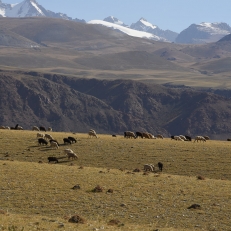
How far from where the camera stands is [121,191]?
32.3 meters

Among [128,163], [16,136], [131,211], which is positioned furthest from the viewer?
[16,136]

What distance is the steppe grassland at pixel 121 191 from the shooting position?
26.9 meters

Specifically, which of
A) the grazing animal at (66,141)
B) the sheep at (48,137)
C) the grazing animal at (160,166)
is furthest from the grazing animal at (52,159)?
the sheep at (48,137)

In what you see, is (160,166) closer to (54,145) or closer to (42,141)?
(54,145)

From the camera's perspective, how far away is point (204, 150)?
170 ft

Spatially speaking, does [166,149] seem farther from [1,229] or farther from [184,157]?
[1,229]

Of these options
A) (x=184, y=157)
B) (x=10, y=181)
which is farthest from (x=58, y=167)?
(x=184, y=157)

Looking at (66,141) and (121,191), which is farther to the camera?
(66,141)

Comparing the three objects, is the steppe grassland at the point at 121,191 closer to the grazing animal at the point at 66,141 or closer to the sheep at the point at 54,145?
the sheep at the point at 54,145

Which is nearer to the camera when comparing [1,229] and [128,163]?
[1,229]

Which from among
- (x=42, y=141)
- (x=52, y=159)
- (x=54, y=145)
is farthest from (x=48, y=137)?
(x=52, y=159)

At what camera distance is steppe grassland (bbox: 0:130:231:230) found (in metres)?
26.9

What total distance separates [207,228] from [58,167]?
16.9 m

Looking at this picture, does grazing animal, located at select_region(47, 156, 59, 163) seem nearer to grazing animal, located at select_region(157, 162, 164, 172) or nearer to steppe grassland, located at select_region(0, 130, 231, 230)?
steppe grassland, located at select_region(0, 130, 231, 230)
